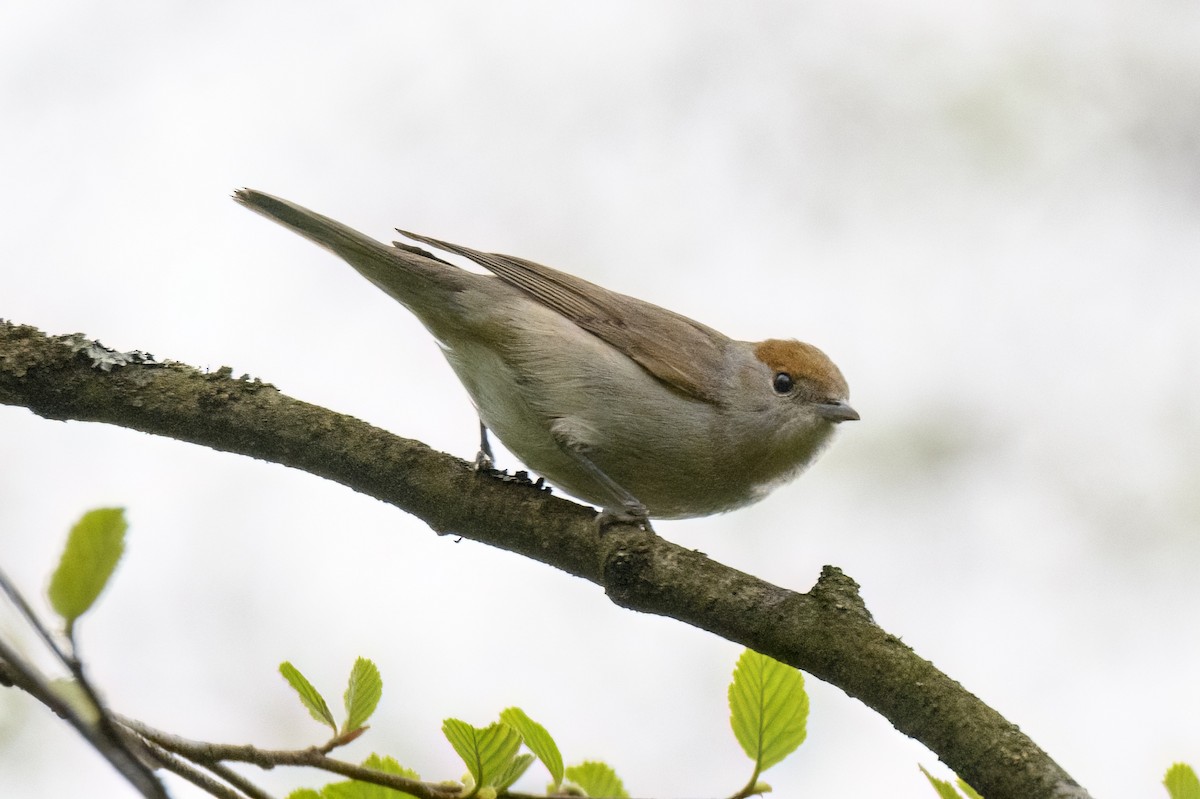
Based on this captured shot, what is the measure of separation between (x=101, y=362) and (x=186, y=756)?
1.66 meters

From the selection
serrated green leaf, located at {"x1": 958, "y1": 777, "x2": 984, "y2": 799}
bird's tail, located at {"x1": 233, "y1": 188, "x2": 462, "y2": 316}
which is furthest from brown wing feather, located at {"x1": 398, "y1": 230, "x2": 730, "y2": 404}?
serrated green leaf, located at {"x1": 958, "y1": 777, "x2": 984, "y2": 799}

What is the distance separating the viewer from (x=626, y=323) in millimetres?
4832

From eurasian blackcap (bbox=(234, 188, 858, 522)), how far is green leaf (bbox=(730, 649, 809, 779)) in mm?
1852

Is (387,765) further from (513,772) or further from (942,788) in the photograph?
(942,788)

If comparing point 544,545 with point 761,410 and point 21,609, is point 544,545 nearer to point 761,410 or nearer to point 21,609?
point 761,410

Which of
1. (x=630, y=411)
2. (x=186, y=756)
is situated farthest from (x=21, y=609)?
(x=630, y=411)

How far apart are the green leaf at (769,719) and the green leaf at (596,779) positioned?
271 mm

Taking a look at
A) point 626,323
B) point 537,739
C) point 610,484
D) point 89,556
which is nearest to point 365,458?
point 537,739

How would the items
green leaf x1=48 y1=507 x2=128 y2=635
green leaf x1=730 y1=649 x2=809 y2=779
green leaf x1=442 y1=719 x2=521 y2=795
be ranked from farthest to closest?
green leaf x1=730 y1=649 x2=809 y2=779, green leaf x1=442 y1=719 x2=521 y2=795, green leaf x1=48 y1=507 x2=128 y2=635

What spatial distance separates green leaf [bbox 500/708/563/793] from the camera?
2.20 metres

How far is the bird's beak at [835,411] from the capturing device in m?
4.81

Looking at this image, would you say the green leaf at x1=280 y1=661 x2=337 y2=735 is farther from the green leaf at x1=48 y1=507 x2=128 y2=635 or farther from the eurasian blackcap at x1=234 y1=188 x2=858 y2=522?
the eurasian blackcap at x1=234 y1=188 x2=858 y2=522

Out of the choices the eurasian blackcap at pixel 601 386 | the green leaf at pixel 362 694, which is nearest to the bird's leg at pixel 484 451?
the eurasian blackcap at pixel 601 386

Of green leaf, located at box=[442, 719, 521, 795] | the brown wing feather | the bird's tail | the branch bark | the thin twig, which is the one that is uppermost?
the brown wing feather
